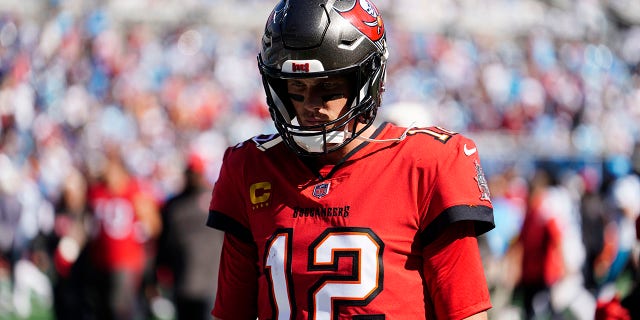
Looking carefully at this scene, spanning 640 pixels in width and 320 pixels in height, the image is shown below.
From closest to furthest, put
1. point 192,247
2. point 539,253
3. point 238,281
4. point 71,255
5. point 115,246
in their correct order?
point 238,281
point 192,247
point 115,246
point 539,253
point 71,255

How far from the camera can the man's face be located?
9.12ft

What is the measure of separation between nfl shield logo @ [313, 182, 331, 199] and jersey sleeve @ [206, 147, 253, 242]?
237 millimetres

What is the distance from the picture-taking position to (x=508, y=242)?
33.2ft

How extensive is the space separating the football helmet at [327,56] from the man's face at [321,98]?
0.02 meters

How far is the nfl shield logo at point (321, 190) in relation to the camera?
2.76 meters

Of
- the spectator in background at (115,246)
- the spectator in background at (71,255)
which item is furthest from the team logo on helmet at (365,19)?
the spectator in background at (71,255)

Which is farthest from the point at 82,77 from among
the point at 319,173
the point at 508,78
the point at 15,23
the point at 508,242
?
the point at 319,173

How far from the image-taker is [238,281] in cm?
298

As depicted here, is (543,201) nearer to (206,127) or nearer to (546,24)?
(206,127)

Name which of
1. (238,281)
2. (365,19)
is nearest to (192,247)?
(238,281)

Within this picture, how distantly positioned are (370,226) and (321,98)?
0.37 meters

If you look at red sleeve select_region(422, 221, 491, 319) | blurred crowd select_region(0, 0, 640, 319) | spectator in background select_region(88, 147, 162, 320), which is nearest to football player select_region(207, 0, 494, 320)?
red sleeve select_region(422, 221, 491, 319)

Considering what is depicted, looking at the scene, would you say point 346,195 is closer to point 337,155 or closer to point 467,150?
point 337,155

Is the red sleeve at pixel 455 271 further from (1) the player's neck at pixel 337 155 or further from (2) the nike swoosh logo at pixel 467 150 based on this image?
(1) the player's neck at pixel 337 155
